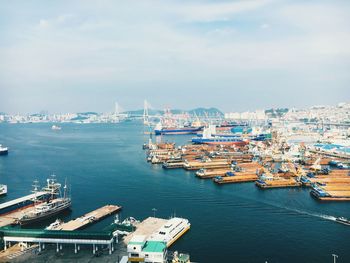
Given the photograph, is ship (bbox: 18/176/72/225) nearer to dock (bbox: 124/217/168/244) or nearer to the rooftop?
dock (bbox: 124/217/168/244)

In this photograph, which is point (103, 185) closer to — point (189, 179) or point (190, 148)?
point (189, 179)

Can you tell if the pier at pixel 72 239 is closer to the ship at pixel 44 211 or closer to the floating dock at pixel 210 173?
the ship at pixel 44 211

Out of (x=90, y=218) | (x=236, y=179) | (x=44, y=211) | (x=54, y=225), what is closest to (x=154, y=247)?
(x=90, y=218)

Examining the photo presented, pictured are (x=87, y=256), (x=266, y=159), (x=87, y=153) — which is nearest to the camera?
(x=87, y=256)

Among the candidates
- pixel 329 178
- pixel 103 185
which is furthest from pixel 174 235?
pixel 329 178

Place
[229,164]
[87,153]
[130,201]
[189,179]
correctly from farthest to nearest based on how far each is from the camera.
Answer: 1. [87,153]
2. [229,164]
3. [189,179]
4. [130,201]

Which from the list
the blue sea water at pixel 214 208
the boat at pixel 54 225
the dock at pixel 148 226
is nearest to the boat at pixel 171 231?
the blue sea water at pixel 214 208

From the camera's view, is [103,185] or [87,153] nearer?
[103,185]
